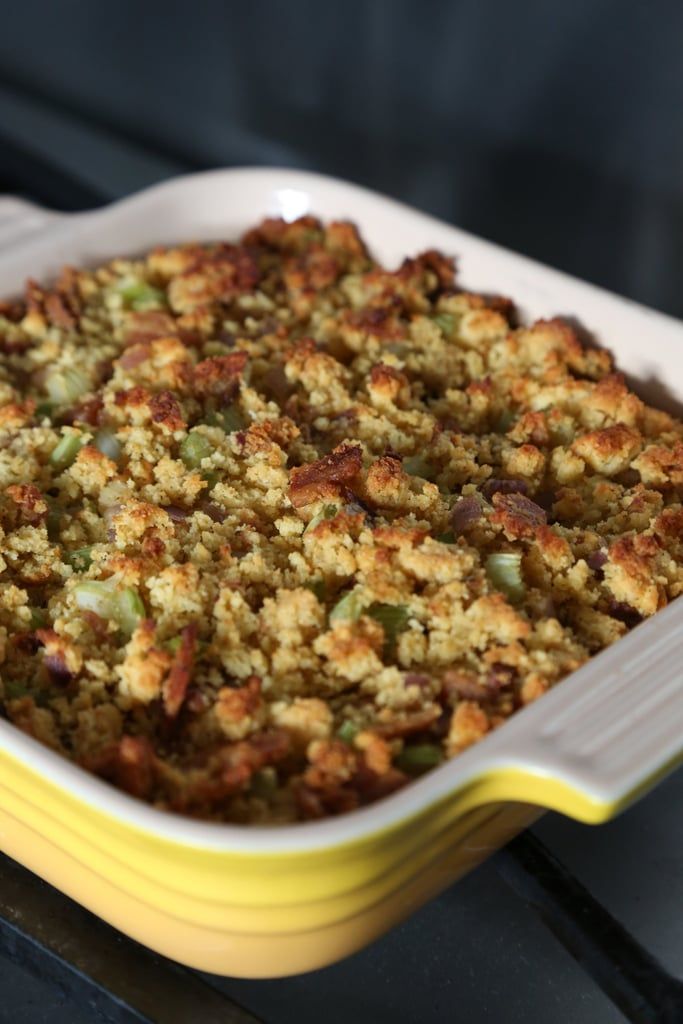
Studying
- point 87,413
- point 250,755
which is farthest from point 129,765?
point 87,413

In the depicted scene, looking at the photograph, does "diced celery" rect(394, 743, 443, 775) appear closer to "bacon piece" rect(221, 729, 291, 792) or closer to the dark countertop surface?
"bacon piece" rect(221, 729, 291, 792)

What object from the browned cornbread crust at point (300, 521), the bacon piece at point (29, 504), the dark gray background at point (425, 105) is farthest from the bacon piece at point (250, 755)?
the dark gray background at point (425, 105)

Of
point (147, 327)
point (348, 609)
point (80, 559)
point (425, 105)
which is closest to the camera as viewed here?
point (348, 609)

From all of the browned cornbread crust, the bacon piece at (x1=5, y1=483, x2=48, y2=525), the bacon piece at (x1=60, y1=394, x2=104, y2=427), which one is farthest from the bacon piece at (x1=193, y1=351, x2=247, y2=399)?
the bacon piece at (x1=5, y1=483, x2=48, y2=525)

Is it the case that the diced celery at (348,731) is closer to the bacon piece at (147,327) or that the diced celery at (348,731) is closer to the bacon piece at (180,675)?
the bacon piece at (180,675)

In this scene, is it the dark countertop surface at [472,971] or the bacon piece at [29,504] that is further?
the bacon piece at [29,504]

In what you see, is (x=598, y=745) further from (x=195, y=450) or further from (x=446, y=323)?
(x=446, y=323)

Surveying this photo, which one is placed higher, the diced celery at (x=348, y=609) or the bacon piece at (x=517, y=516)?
the bacon piece at (x=517, y=516)
